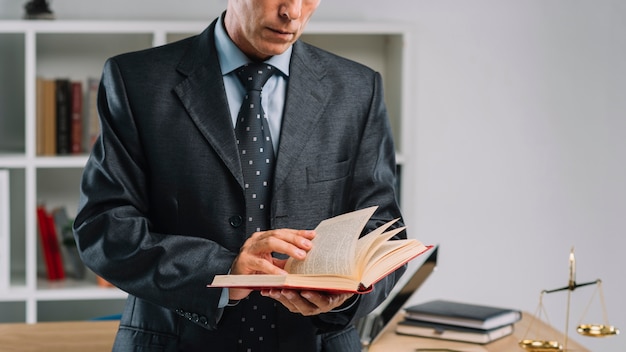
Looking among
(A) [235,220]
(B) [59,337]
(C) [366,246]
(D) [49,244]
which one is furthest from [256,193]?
(D) [49,244]

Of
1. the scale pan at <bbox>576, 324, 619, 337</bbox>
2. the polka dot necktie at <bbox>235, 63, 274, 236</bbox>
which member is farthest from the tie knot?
the scale pan at <bbox>576, 324, 619, 337</bbox>

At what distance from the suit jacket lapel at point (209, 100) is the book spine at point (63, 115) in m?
1.99

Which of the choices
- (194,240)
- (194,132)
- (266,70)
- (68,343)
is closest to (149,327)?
(194,240)

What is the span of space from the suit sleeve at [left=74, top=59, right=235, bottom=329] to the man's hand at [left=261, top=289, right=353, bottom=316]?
13cm

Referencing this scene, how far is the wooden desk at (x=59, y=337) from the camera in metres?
2.25

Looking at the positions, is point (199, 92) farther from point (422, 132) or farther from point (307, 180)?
point (422, 132)

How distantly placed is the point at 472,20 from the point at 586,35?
1.72 ft

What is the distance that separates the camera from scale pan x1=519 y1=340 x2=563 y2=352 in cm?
212

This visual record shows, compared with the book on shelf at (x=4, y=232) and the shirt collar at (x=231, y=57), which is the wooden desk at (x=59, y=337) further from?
the book on shelf at (x=4, y=232)

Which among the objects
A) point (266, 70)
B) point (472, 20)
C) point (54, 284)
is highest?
point (472, 20)

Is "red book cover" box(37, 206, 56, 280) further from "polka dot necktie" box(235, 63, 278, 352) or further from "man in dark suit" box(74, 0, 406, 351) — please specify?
"polka dot necktie" box(235, 63, 278, 352)

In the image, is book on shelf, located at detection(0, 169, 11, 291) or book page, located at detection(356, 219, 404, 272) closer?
book page, located at detection(356, 219, 404, 272)

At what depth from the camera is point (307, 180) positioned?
66.4 inches

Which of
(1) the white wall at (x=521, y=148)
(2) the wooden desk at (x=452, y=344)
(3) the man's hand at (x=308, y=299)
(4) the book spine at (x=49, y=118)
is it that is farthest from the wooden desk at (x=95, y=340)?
(1) the white wall at (x=521, y=148)
